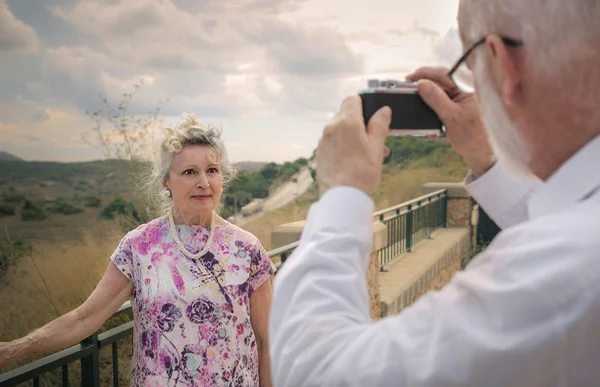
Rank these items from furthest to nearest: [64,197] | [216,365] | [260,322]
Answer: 1. [64,197]
2. [260,322]
3. [216,365]

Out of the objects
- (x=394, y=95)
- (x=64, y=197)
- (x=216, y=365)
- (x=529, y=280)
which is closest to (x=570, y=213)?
(x=529, y=280)

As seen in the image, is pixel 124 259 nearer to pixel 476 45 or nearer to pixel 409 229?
pixel 476 45

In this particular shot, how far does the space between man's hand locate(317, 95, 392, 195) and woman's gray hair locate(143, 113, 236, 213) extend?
175cm

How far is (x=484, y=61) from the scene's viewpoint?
83cm

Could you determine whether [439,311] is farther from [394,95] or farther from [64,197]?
[64,197]

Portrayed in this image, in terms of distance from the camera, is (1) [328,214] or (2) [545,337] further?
(1) [328,214]

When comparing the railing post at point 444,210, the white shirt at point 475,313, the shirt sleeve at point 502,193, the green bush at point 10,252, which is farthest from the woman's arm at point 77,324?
the railing post at point 444,210

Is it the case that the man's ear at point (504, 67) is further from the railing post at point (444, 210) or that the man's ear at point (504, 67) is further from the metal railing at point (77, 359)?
the railing post at point (444, 210)

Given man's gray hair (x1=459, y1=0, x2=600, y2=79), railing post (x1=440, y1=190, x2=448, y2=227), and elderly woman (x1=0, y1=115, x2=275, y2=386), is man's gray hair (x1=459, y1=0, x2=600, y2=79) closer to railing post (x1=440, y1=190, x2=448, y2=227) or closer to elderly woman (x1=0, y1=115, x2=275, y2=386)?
elderly woman (x1=0, y1=115, x2=275, y2=386)

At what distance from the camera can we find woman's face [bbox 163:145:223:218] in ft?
8.32

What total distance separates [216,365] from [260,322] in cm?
31

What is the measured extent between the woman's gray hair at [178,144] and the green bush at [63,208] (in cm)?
369

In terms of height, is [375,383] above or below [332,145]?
below

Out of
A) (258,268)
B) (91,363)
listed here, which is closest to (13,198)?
(91,363)
